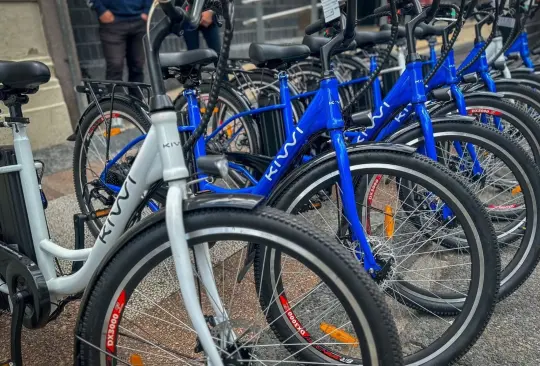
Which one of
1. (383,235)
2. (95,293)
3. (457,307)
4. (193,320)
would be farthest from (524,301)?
(95,293)

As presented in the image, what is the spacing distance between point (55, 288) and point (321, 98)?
1339mm

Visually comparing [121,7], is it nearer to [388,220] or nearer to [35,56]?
[35,56]

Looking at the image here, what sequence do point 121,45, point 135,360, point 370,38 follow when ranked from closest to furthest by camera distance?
point 135,360
point 370,38
point 121,45

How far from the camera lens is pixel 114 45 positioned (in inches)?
183

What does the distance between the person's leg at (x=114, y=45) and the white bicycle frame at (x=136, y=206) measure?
117 inches

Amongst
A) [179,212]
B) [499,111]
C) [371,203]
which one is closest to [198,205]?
[179,212]

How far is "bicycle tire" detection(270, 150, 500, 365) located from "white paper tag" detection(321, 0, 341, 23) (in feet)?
2.04

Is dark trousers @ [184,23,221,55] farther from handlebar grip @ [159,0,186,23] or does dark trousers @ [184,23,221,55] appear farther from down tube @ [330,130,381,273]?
handlebar grip @ [159,0,186,23]

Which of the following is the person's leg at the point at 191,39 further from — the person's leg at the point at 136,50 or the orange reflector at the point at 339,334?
the orange reflector at the point at 339,334

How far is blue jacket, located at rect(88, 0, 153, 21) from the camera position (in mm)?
4398

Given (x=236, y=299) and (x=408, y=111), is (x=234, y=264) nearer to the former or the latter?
(x=236, y=299)

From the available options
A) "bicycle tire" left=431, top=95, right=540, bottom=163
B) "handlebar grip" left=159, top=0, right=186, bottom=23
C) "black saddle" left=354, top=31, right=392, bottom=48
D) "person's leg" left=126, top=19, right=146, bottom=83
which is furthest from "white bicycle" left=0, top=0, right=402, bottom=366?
"person's leg" left=126, top=19, right=146, bottom=83

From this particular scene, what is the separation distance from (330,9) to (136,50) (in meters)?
3.39

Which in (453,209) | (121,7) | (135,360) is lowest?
(135,360)
